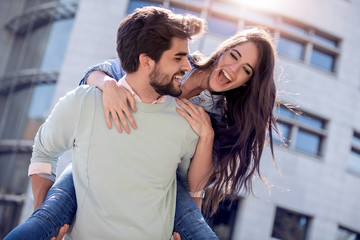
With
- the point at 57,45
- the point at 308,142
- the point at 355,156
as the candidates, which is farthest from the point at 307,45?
the point at 57,45

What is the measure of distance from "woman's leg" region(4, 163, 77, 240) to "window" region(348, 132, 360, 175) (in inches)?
469

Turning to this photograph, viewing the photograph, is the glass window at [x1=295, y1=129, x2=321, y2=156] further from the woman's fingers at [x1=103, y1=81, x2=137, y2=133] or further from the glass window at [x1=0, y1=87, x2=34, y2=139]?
the woman's fingers at [x1=103, y1=81, x2=137, y2=133]

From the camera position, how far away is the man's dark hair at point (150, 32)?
241 centimetres

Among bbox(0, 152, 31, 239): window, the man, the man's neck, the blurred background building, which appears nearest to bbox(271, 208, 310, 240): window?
the blurred background building

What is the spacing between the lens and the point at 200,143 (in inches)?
101

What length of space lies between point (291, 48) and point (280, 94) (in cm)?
208

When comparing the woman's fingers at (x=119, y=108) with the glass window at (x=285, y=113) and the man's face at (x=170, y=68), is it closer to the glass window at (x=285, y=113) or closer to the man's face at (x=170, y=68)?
the man's face at (x=170, y=68)

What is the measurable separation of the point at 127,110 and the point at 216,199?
101 centimetres

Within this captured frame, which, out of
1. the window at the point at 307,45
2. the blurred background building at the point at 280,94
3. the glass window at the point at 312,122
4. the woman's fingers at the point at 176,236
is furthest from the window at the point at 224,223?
the woman's fingers at the point at 176,236

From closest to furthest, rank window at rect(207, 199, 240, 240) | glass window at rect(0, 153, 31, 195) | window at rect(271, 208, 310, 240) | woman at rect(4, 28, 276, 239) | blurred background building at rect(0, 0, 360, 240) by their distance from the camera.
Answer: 1. woman at rect(4, 28, 276, 239)
2. window at rect(207, 199, 240, 240)
3. blurred background building at rect(0, 0, 360, 240)
4. glass window at rect(0, 153, 31, 195)
5. window at rect(271, 208, 310, 240)

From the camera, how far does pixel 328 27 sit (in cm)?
1302

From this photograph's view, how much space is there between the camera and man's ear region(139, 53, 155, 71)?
2.45m

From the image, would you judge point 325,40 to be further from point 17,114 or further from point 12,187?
point 12,187

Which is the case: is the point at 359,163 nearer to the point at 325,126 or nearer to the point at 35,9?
the point at 325,126
